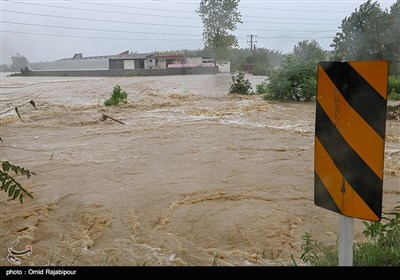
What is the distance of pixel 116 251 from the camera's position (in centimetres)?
367

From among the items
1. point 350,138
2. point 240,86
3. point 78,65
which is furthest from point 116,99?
point 78,65

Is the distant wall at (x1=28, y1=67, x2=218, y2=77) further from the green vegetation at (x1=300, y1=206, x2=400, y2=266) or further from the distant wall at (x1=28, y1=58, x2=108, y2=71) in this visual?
the green vegetation at (x1=300, y1=206, x2=400, y2=266)

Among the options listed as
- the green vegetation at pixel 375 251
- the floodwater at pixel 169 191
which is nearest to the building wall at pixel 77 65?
the floodwater at pixel 169 191

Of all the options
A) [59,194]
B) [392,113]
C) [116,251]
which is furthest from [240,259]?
[392,113]

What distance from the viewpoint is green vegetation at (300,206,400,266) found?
211 cm

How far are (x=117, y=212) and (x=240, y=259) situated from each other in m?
1.99

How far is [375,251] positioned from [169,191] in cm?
374

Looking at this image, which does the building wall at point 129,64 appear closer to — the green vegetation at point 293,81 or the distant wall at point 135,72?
the distant wall at point 135,72

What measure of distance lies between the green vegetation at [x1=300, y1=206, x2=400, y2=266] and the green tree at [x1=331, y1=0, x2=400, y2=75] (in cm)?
143

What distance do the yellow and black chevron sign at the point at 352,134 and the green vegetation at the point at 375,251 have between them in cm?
67

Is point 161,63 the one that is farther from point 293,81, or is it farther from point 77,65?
point 293,81

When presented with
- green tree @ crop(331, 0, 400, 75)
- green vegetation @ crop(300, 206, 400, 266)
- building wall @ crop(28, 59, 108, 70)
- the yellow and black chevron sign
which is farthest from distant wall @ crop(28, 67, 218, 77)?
the yellow and black chevron sign

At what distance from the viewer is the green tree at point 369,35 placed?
3.52 metres

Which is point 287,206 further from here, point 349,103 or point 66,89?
point 66,89
